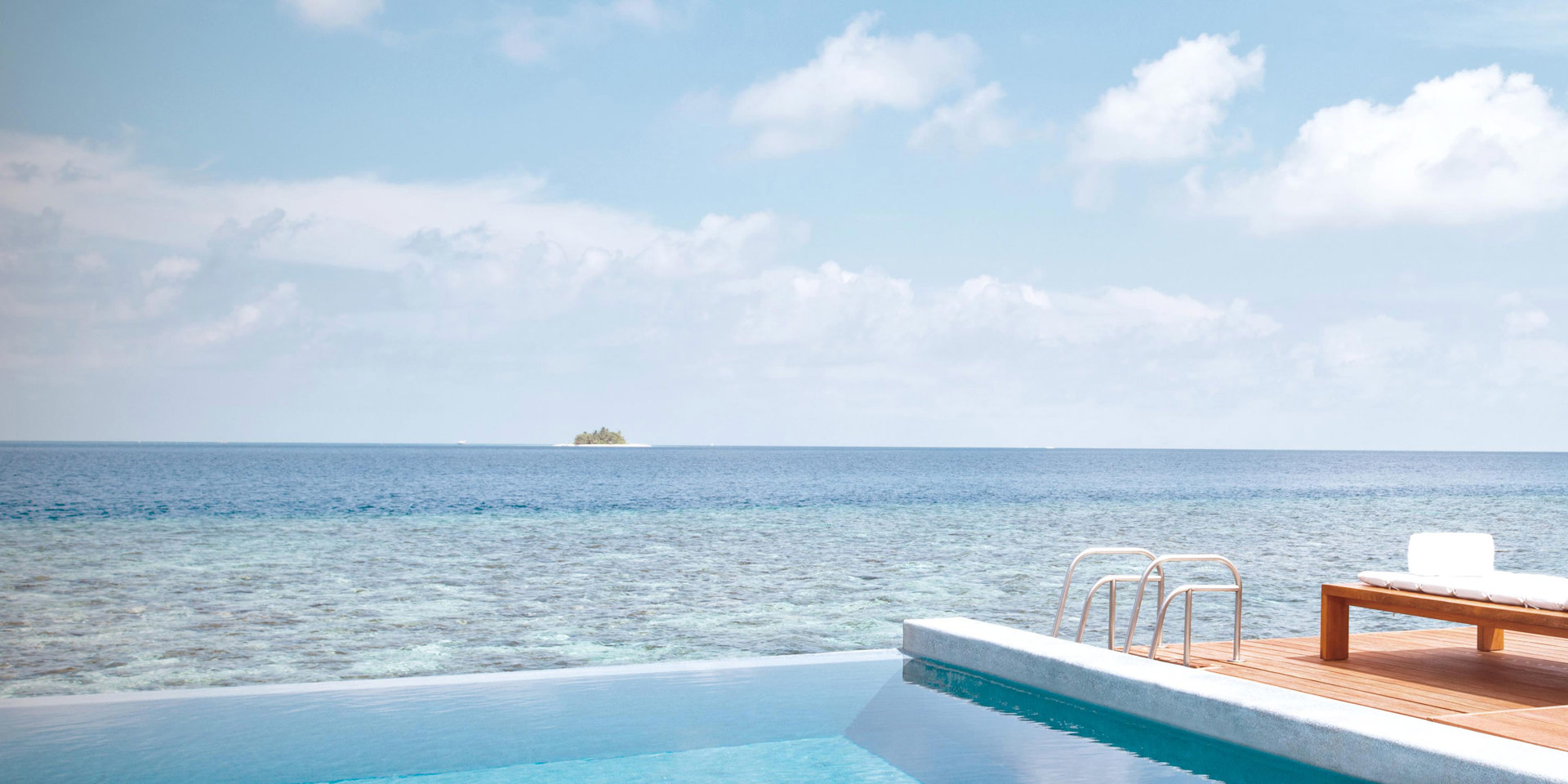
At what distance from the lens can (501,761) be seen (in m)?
4.67

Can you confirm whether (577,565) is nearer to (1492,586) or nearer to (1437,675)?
(1437,675)

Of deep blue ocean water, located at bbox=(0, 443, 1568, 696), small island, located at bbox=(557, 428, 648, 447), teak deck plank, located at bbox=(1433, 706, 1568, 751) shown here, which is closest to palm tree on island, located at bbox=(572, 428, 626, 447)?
small island, located at bbox=(557, 428, 648, 447)

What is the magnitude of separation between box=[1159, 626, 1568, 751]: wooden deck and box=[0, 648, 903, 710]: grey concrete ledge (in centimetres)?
184

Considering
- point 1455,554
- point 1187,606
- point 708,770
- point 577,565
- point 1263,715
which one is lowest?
point 577,565

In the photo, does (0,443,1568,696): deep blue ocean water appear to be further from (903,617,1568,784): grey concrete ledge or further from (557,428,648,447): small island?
(557,428,648,447): small island

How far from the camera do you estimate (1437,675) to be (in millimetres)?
5242

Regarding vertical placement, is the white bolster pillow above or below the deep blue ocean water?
above

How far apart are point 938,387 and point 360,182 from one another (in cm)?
3895

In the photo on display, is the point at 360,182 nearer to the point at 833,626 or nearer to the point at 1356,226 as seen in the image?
the point at 1356,226

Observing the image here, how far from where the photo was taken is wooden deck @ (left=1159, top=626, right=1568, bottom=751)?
420 cm

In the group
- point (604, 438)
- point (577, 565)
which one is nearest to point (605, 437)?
point (604, 438)

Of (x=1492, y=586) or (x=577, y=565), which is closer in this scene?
(x=1492, y=586)

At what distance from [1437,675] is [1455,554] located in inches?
22.1

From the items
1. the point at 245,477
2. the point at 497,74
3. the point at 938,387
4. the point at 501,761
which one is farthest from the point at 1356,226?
the point at 501,761
